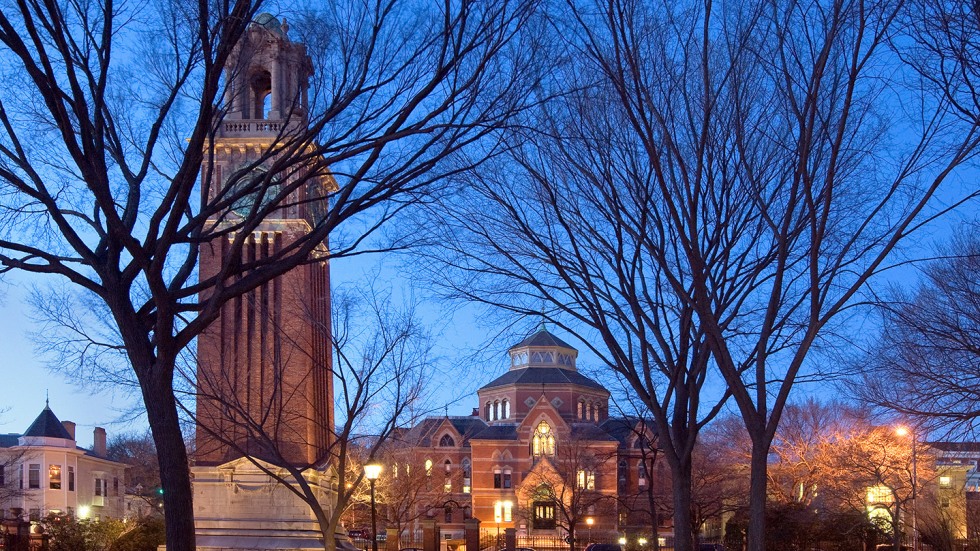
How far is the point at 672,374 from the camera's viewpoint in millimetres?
16578

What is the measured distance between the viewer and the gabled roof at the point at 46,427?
58.4m

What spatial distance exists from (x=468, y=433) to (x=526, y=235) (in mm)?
65029

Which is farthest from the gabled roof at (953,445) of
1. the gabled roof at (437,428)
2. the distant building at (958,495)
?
the gabled roof at (437,428)

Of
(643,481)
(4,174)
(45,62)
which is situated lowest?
(643,481)

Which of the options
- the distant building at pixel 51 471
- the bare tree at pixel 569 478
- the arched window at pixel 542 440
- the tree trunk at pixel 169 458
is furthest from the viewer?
the arched window at pixel 542 440

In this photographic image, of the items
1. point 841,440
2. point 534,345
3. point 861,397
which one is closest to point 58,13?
point 861,397

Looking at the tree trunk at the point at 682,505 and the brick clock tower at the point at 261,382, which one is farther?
the brick clock tower at the point at 261,382

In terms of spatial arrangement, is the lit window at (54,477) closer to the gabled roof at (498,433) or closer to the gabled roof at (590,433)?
the gabled roof at (498,433)

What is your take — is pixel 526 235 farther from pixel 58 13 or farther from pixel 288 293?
pixel 288 293

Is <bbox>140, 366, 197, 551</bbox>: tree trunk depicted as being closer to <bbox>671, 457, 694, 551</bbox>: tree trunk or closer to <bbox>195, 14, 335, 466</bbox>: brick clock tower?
<bbox>671, 457, 694, 551</bbox>: tree trunk

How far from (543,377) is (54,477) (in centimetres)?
3718

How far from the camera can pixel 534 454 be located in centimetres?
7644

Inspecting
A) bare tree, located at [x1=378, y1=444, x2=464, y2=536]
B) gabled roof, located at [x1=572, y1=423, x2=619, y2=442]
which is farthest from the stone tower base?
gabled roof, located at [x1=572, y1=423, x2=619, y2=442]

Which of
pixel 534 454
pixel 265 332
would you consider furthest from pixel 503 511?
pixel 265 332
